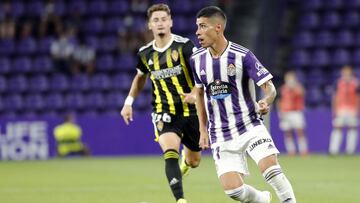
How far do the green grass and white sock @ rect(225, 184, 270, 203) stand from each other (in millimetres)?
2148

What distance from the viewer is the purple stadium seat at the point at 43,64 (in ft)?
82.1

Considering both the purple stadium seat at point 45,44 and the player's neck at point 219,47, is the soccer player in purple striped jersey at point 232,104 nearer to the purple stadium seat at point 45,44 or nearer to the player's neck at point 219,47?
the player's neck at point 219,47

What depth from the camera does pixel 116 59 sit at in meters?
25.5

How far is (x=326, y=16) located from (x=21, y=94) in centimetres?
897

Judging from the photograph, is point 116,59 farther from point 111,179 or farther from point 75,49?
point 111,179

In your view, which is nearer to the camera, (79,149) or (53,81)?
(79,149)

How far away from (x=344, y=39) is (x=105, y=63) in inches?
267

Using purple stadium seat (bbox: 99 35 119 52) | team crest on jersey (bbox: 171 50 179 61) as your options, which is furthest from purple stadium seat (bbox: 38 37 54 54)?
team crest on jersey (bbox: 171 50 179 61)

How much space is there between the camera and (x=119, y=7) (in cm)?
2620

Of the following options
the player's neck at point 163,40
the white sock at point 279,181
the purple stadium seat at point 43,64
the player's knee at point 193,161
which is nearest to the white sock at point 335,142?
the purple stadium seat at point 43,64

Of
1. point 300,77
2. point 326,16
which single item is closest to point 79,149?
point 300,77

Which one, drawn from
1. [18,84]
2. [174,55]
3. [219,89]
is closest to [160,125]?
[174,55]

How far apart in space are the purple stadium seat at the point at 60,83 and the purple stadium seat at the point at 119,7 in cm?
281

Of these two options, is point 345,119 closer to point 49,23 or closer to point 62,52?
point 62,52
